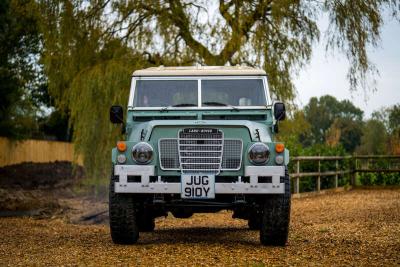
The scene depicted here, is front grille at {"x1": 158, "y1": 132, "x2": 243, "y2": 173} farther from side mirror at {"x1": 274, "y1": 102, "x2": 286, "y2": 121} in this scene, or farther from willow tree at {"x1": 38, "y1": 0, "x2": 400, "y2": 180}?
willow tree at {"x1": 38, "y1": 0, "x2": 400, "y2": 180}

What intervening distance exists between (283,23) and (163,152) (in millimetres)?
10378

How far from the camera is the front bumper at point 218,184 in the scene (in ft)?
28.8

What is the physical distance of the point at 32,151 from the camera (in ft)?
147

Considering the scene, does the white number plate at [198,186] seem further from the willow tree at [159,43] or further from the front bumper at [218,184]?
the willow tree at [159,43]

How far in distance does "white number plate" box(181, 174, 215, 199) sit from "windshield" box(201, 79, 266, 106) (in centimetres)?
156

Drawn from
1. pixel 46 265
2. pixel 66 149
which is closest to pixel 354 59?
pixel 46 265

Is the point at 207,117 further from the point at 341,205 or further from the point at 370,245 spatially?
the point at 341,205

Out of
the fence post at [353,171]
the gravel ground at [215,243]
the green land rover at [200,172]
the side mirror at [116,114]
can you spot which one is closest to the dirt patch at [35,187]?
the gravel ground at [215,243]

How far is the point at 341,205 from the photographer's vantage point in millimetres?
17672

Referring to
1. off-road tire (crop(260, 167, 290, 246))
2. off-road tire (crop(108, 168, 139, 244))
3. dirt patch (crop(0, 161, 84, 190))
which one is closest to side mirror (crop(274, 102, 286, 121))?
off-road tire (crop(260, 167, 290, 246))

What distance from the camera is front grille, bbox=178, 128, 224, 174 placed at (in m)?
9.09

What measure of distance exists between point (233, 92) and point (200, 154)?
4.57ft

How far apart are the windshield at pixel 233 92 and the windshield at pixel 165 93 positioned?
18 cm

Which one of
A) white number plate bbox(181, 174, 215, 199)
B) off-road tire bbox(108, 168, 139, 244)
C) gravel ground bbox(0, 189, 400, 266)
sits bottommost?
gravel ground bbox(0, 189, 400, 266)
